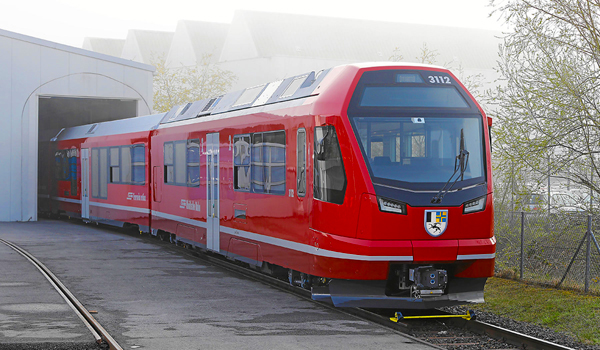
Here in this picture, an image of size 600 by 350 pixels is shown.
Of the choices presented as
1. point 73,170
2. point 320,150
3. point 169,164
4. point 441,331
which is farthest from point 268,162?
point 73,170

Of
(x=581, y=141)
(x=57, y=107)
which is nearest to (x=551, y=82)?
(x=581, y=141)

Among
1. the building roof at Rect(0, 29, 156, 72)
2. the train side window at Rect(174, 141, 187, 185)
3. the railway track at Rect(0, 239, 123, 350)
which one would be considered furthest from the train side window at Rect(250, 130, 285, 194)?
the building roof at Rect(0, 29, 156, 72)

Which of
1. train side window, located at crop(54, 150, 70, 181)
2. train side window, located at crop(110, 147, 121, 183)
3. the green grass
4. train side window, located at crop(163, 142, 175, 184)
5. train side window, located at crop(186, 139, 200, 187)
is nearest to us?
the green grass

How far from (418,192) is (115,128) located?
14.6 m

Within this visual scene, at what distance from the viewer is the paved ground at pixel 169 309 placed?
8055 millimetres

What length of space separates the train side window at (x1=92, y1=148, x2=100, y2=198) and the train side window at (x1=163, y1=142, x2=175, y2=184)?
6808 millimetres

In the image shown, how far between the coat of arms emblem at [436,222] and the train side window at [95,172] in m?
15.9

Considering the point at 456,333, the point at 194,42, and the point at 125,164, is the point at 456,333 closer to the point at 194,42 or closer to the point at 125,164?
the point at 125,164

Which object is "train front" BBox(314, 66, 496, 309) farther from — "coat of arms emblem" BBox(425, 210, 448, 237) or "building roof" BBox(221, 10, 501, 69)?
"building roof" BBox(221, 10, 501, 69)

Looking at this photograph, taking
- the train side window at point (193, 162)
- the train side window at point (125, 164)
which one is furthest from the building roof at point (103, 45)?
the train side window at point (193, 162)

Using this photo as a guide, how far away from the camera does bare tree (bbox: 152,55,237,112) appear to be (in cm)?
5275

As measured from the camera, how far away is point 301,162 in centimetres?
1005

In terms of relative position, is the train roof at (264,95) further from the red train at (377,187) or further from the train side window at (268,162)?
the train side window at (268,162)

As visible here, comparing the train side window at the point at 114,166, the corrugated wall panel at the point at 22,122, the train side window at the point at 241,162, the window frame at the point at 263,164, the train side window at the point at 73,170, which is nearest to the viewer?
the window frame at the point at 263,164
